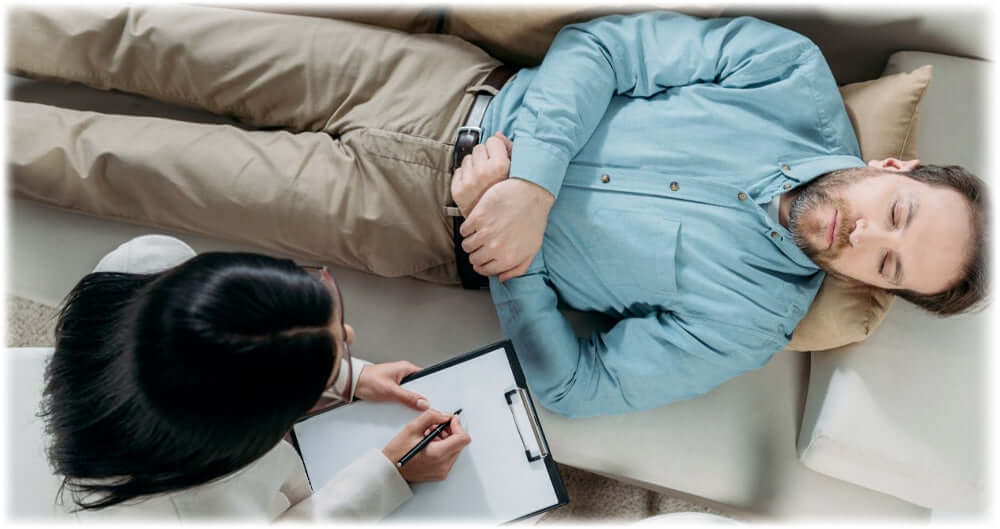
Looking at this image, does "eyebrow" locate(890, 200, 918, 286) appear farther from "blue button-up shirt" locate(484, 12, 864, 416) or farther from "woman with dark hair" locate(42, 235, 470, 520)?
"woman with dark hair" locate(42, 235, 470, 520)

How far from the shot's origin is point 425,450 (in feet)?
3.04

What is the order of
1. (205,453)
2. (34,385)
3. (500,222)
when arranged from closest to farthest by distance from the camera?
1. (205,453)
2. (34,385)
3. (500,222)

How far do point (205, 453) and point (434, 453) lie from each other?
0.36 meters

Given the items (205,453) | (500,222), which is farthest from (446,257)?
(205,453)

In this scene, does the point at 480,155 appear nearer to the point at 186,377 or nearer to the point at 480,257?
the point at 480,257

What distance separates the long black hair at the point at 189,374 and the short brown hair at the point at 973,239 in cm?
85

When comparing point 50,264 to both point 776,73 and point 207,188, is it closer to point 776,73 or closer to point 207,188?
point 207,188

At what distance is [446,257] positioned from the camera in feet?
3.53

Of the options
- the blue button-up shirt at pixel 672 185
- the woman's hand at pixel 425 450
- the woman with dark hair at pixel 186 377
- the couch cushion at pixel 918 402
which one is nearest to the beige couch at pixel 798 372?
the couch cushion at pixel 918 402

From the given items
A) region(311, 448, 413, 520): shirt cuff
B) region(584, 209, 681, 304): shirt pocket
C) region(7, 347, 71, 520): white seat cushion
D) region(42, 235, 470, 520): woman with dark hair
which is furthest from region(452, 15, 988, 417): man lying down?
region(7, 347, 71, 520): white seat cushion

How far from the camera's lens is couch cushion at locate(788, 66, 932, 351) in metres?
0.96

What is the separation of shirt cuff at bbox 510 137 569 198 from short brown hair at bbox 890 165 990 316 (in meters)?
0.49

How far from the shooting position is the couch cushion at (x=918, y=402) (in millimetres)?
918

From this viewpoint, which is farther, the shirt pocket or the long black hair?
the shirt pocket
